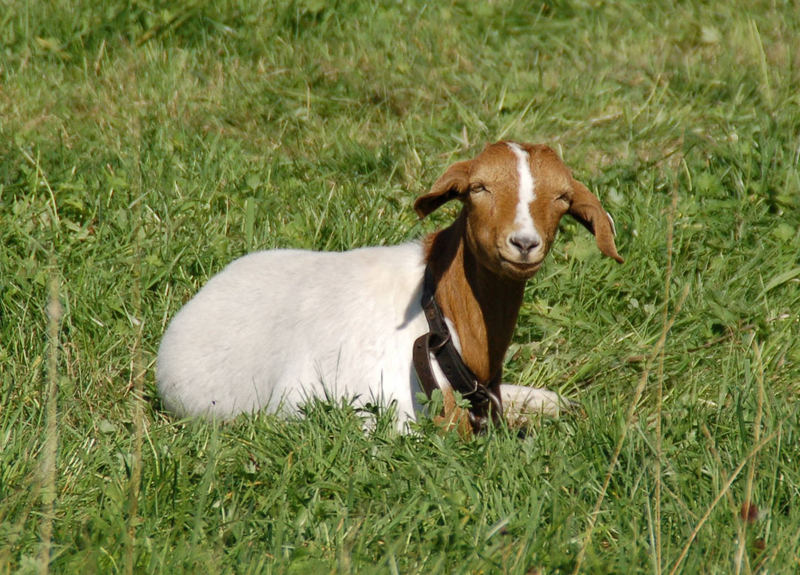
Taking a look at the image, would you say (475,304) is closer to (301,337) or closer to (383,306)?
(383,306)

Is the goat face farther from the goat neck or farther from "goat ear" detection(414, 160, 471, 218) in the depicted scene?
the goat neck

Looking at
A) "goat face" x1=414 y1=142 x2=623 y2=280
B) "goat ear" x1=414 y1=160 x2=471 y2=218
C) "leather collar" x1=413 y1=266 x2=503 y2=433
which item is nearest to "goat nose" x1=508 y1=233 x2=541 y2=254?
"goat face" x1=414 y1=142 x2=623 y2=280

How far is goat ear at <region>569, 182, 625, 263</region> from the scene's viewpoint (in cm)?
337

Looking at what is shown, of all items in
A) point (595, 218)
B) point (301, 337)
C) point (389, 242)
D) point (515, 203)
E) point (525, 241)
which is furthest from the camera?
point (389, 242)

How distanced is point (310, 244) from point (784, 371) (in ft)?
6.86

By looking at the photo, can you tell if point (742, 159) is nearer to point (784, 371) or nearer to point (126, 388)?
point (784, 371)

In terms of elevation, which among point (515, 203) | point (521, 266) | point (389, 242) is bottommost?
point (389, 242)

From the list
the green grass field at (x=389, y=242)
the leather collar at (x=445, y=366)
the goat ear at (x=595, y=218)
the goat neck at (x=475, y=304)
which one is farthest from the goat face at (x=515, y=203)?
the green grass field at (x=389, y=242)

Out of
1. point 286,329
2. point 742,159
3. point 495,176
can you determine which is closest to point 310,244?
point 286,329

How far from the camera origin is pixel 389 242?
484 centimetres

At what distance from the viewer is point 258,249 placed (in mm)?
4773

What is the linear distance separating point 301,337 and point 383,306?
338 mm

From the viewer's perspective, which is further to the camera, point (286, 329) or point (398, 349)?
point (286, 329)

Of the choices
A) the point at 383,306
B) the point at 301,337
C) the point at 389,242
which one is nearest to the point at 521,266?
the point at 383,306
